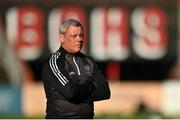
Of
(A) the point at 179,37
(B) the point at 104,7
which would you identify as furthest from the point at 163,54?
(B) the point at 104,7

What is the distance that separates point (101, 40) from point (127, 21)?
2.45ft

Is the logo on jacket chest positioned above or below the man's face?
below

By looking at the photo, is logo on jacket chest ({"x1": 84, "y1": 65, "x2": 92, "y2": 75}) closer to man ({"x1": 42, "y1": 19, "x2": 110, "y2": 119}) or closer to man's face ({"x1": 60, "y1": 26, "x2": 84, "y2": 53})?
man ({"x1": 42, "y1": 19, "x2": 110, "y2": 119})

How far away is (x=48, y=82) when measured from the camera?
15.8 ft

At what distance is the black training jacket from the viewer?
4.74 meters

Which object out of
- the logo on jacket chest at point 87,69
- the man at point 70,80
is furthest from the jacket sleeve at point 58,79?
the logo on jacket chest at point 87,69

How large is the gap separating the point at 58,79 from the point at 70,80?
73mm

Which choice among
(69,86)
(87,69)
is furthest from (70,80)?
(87,69)

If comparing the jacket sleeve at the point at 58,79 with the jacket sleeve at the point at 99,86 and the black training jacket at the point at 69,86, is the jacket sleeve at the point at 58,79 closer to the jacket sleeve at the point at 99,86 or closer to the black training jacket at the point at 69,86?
the black training jacket at the point at 69,86

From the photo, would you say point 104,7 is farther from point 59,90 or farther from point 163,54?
point 59,90

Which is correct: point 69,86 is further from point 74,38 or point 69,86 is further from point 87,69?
point 74,38

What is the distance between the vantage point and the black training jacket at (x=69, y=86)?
474 centimetres

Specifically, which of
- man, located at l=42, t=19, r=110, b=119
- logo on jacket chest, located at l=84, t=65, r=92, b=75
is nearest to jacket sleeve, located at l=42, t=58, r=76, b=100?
man, located at l=42, t=19, r=110, b=119

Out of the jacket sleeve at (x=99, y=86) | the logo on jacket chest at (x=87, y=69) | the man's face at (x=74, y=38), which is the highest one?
the man's face at (x=74, y=38)
